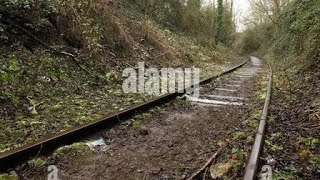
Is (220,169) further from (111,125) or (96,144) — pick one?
(111,125)

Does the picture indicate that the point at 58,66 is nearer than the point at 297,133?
No

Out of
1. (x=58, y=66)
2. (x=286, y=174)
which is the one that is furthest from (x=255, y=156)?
(x=58, y=66)

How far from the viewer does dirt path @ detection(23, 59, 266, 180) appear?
3449 mm

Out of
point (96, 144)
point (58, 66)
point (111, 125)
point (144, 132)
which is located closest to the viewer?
point (96, 144)

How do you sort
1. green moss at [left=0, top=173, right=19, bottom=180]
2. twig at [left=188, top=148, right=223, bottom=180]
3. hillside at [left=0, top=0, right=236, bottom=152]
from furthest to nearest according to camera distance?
hillside at [left=0, top=0, right=236, bottom=152]
twig at [left=188, top=148, right=223, bottom=180]
green moss at [left=0, top=173, right=19, bottom=180]

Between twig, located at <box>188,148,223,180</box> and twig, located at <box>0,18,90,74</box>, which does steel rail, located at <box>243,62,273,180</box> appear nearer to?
twig, located at <box>188,148,223,180</box>

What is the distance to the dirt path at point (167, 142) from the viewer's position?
345cm

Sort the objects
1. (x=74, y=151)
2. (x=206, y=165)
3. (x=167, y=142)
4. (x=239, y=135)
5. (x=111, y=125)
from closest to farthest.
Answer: (x=206, y=165) < (x=74, y=151) < (x=167, y=142) < (x=239, y=135) < (x=111, y=125)

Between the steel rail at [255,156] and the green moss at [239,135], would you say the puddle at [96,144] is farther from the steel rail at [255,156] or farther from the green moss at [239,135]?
the steel rail at [255,156]

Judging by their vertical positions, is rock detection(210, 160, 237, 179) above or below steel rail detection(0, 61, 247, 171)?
below

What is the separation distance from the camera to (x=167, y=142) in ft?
14.6

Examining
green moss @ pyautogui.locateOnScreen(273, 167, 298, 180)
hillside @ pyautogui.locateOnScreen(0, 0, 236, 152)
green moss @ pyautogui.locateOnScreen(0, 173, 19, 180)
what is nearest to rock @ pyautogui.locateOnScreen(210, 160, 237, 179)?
green moss @ pyautogui.locateOnScreen(273, 167, 298, 180)

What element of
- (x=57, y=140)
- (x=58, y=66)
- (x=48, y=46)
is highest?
(x=48, y=46)

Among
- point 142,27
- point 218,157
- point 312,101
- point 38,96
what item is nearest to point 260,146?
point 218,157
